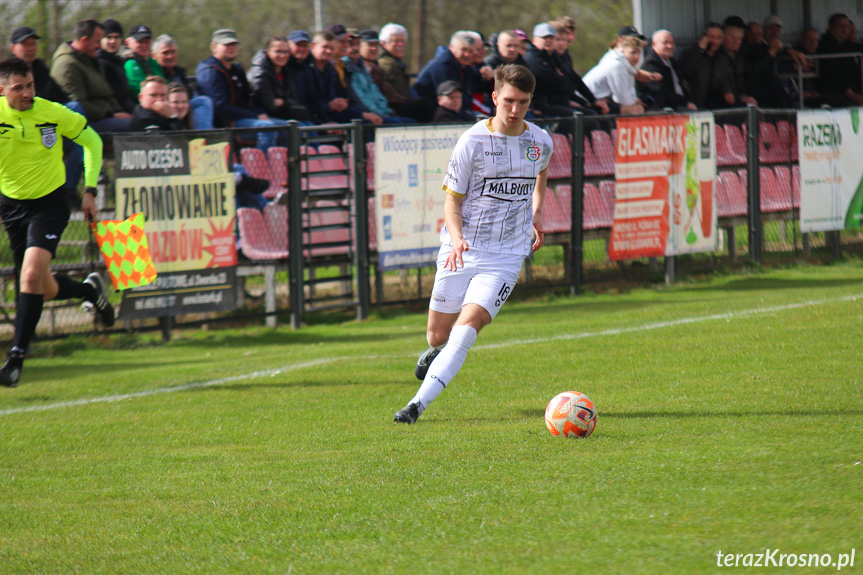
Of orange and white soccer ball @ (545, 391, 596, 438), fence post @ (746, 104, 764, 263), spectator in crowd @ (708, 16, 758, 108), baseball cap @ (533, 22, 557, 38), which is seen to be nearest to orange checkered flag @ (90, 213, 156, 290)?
orange and white soccer ball @ (545, 391, 596, 438)

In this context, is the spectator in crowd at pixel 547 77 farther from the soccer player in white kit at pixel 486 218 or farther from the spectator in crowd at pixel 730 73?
the soccer player in white kit at pixel 486 218

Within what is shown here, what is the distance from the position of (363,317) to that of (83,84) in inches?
162

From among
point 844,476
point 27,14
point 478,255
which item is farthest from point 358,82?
point 27,14

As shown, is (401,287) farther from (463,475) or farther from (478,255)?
(463,475)

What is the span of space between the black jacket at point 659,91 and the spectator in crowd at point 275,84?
5.52 m

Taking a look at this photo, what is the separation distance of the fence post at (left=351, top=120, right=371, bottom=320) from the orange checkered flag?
2.57m

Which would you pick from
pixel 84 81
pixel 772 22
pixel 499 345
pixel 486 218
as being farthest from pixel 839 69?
pixel 486 218

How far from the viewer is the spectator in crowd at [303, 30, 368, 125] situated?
40.5ft

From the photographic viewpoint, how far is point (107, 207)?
10016mm

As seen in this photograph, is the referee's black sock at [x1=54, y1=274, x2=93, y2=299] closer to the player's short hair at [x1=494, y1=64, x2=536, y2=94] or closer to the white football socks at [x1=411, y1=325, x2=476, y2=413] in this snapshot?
the white football socks at [x1=411, y1=325, x2=476, y2=413]

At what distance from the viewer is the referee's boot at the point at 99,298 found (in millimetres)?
8676

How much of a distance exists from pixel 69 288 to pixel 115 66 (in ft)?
12.3

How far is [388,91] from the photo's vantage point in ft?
43.6

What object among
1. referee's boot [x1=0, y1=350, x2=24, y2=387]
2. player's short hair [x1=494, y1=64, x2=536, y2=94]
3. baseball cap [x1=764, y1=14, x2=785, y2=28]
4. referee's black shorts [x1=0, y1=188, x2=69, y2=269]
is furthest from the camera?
baseball cap [x1=764, y1=14, x2=785, y2=28]
